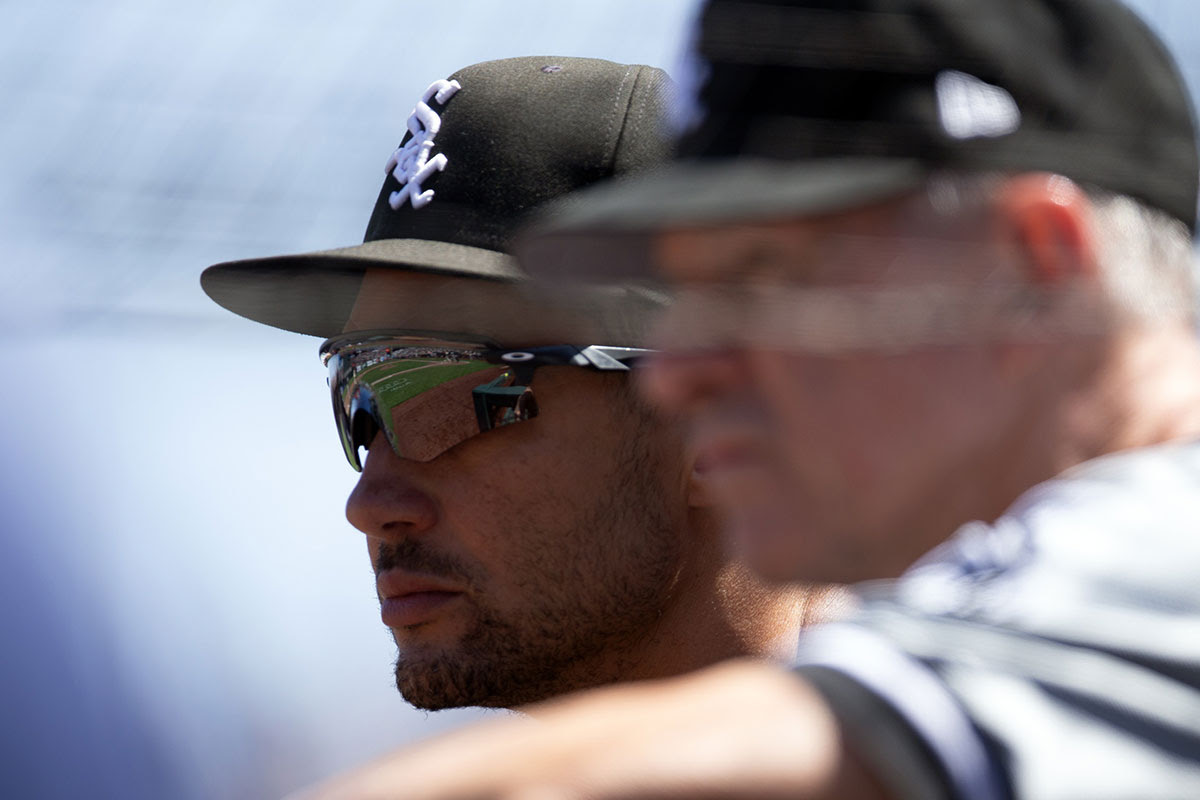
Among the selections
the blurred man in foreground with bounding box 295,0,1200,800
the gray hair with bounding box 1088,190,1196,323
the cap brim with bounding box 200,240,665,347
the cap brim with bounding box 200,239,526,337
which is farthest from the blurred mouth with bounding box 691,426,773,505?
the cap brim with bounding box 200,239,526,337

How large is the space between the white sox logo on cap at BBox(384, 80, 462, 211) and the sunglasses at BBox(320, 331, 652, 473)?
263 mm

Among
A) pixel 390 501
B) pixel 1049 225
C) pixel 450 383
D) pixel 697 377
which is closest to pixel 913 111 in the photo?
pixel 1049 225

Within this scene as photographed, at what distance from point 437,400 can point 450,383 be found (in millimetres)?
40

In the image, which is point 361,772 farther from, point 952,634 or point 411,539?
point 411,539

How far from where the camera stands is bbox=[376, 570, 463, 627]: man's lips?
2367mm

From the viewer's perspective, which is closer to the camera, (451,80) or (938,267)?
(938,267)

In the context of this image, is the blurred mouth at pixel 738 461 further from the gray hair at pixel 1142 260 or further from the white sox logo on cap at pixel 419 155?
the white sox logo on cap at pixel 419 155

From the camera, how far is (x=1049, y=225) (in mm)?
965

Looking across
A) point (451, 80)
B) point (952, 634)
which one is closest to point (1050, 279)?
point (952, 634)

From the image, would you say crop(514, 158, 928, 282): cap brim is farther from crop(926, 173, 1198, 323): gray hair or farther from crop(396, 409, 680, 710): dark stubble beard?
crop(396, 409, 680, 710): dark stubble beard

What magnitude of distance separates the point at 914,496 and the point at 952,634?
211 millimetres

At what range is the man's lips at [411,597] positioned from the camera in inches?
93.2

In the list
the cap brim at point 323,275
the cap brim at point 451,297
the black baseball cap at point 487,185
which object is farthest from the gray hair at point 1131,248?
the cap brim at point 323,275

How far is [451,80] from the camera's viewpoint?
8.37 feet
